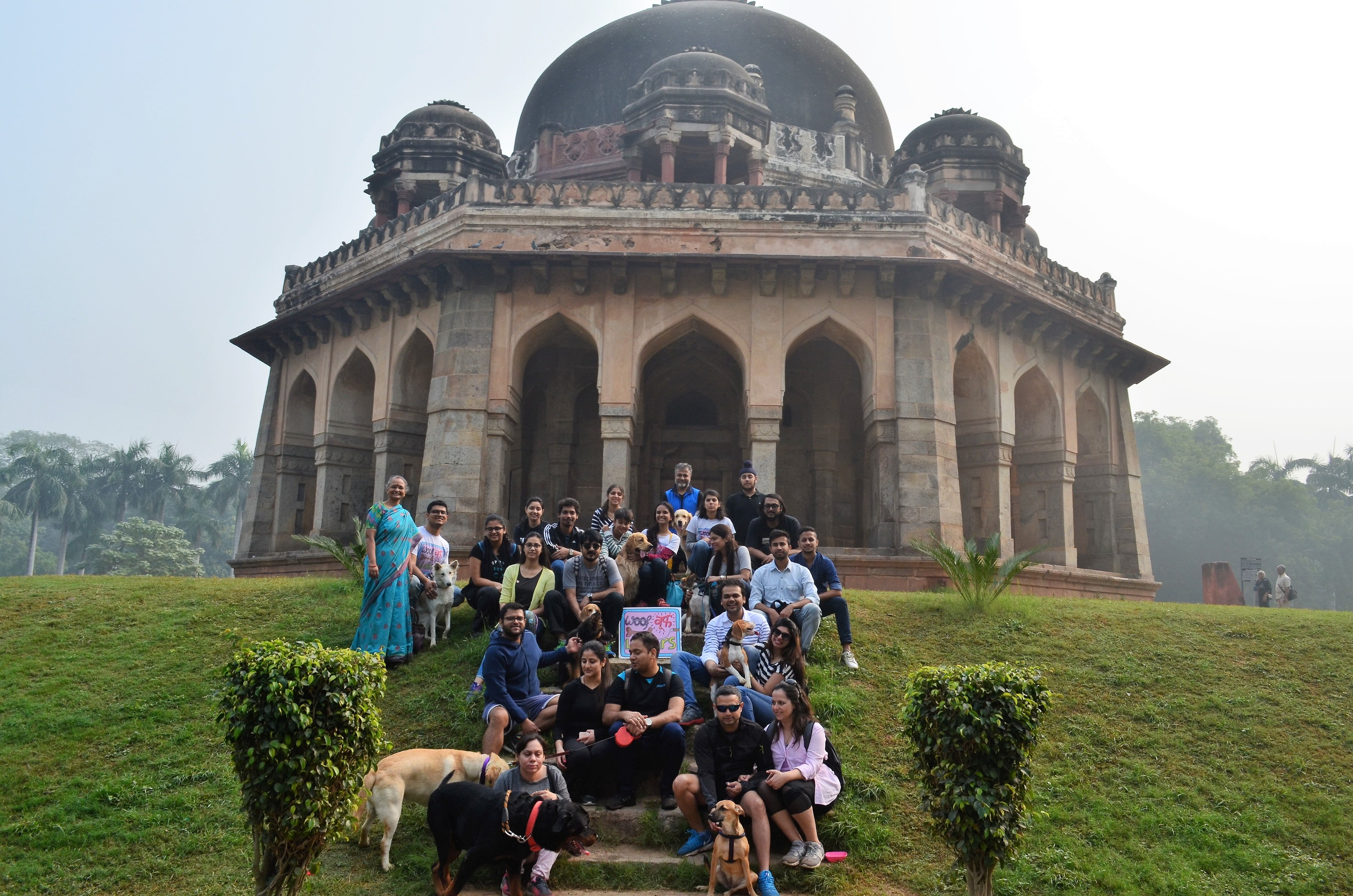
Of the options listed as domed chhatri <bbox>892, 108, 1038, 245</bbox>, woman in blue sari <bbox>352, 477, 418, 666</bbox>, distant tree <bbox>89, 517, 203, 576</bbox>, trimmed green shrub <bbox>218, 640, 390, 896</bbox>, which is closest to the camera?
trimmed green shrub <bbox>218, 640, 390, 896</bbox>

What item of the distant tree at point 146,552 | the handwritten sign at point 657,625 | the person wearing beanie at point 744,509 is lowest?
the handwritten sign at point 657,625

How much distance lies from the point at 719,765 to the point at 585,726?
969mm

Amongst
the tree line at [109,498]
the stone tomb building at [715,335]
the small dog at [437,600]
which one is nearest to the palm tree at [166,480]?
the tree line at [109,498]

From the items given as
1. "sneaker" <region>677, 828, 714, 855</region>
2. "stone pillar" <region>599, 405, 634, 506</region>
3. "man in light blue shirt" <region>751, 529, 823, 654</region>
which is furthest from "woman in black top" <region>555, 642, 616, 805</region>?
"stone pillar" <region>599, 405, 634, 506</region>

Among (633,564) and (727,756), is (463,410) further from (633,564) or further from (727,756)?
(727,756)

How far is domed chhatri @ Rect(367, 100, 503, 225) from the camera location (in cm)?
1944

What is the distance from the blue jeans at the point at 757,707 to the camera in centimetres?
607

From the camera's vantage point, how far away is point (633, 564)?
793cm

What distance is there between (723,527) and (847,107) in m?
15.3

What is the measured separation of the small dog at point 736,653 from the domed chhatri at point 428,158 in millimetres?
14246

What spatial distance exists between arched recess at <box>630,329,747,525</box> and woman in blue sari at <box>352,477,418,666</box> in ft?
31.1

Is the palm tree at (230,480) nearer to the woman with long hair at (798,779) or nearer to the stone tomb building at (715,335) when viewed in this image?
the stone tomb building at (715,335)

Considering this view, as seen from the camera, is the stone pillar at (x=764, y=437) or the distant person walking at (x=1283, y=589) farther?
the distant person walking at (x=1283, y=589)

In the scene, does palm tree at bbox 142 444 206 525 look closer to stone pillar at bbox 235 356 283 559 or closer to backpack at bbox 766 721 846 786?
stone pillar at bbox 235 356 283 559
